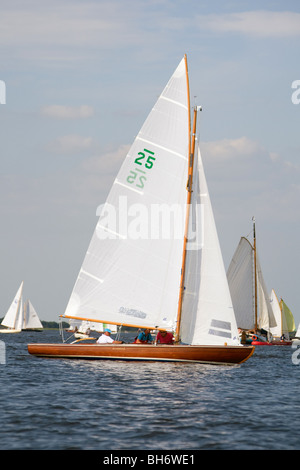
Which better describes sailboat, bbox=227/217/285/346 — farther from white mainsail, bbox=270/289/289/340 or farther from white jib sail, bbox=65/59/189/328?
white jib sail, bbox=65/59/189/328

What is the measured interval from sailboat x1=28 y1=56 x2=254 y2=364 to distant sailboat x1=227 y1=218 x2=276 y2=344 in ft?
165

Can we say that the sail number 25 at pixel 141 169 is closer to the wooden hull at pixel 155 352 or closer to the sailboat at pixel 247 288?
the wooden hull at pixel 155 352

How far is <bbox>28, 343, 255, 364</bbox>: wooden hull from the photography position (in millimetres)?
33625

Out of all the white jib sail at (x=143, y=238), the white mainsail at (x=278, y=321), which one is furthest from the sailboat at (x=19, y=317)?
the white jib sail at (x=143, y=238)

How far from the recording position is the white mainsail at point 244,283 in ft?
282

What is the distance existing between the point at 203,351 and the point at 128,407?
463 inches

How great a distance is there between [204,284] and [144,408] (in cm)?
1402

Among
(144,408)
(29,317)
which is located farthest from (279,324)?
(144,408)

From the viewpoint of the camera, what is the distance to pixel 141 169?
35781 millimetres

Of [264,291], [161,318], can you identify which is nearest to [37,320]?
[264,291]

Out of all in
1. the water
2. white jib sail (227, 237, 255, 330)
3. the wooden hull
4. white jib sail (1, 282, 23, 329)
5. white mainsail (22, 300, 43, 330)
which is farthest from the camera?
white mainsail (22, 300, 43, 330)

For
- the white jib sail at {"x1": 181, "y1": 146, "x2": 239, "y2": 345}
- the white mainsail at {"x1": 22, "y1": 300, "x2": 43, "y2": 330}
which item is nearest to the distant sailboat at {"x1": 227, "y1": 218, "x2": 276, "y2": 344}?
the white jib sail at {"x1": 181, "y1": 146, "x2": 239, "y2": 345}

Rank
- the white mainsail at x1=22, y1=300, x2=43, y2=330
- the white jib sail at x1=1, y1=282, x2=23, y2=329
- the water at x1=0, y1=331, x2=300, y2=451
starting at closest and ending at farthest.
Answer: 1. the water at x1=0, y1=331, x2=300, y2=451
2. the white jib sail at x1=1, y1=282, x2=23, y2=329
3. the white mainsail at x1=22, y1=300, x2=43, y2=330

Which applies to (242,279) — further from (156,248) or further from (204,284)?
(204,284)
